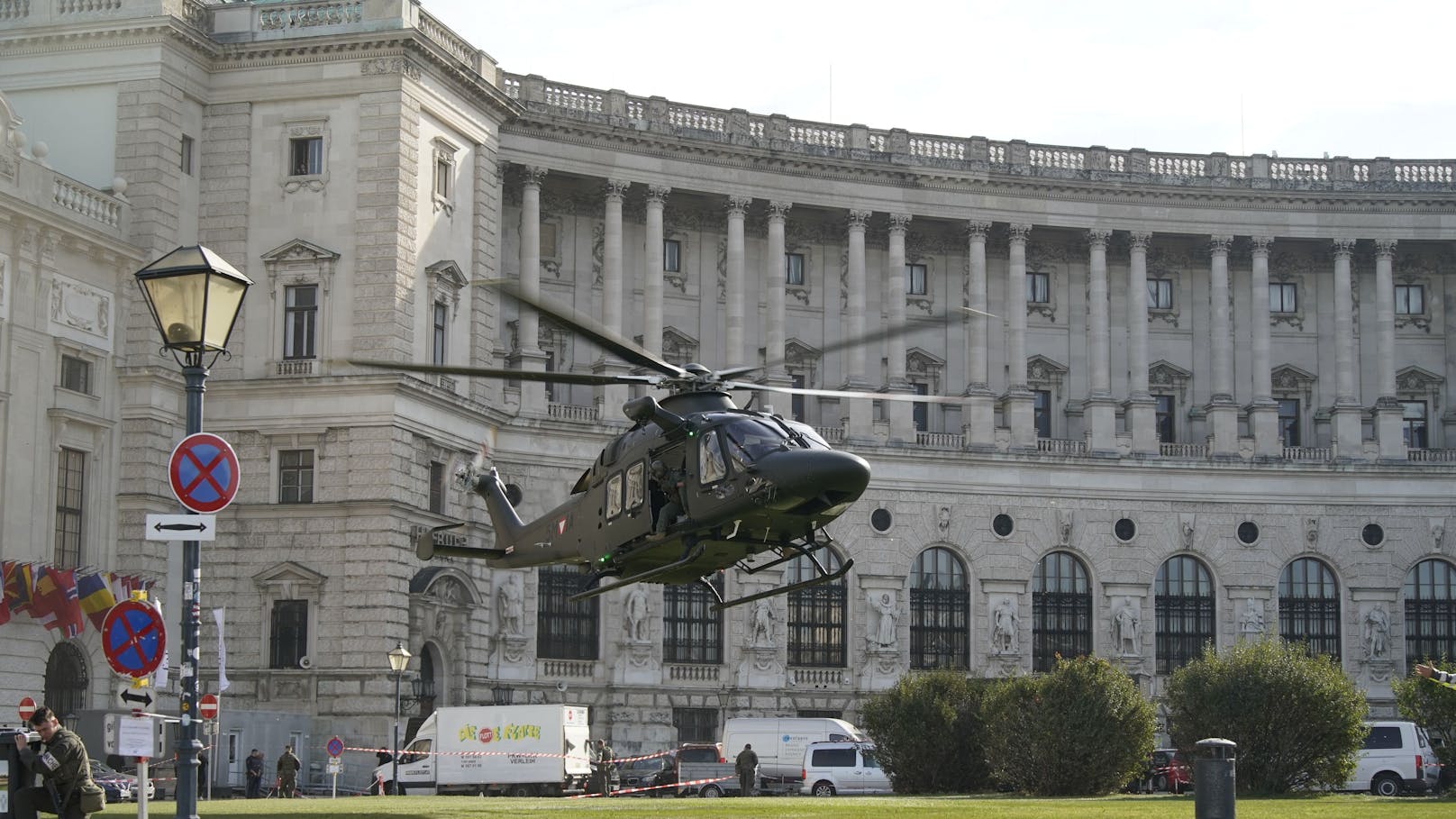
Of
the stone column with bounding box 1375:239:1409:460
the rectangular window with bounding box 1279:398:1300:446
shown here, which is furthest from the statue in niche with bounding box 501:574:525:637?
the stone column with bounding box 1375:239:1409:460

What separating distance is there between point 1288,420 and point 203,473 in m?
74.1

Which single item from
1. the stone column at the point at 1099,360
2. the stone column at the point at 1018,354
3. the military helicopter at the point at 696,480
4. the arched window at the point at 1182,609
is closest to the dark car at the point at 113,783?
the military helicopter at the point at 696,480

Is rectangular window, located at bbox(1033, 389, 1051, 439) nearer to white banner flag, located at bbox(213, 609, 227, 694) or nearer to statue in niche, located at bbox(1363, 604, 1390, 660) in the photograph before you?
statue in niche, located at bbox(1363, 604, 1390, 660)

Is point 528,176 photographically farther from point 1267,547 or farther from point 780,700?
point 1267,547

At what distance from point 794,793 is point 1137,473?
25.7 meters

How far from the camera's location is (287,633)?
6769 centimetres

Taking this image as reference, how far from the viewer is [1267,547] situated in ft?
283

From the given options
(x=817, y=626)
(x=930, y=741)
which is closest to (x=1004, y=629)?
(x=817, y=626)

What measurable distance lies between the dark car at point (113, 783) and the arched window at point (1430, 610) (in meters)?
53.0

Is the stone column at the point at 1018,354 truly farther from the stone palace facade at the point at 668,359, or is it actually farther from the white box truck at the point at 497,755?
the white box truck at the point at 497,755

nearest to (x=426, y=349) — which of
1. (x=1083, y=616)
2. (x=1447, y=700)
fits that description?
(x=1083, y=616)

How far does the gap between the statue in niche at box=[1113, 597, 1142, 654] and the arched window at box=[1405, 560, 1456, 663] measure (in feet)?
38.0

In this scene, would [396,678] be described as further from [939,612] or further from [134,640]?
[134,640]

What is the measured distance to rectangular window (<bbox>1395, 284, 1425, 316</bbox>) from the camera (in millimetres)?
92125
